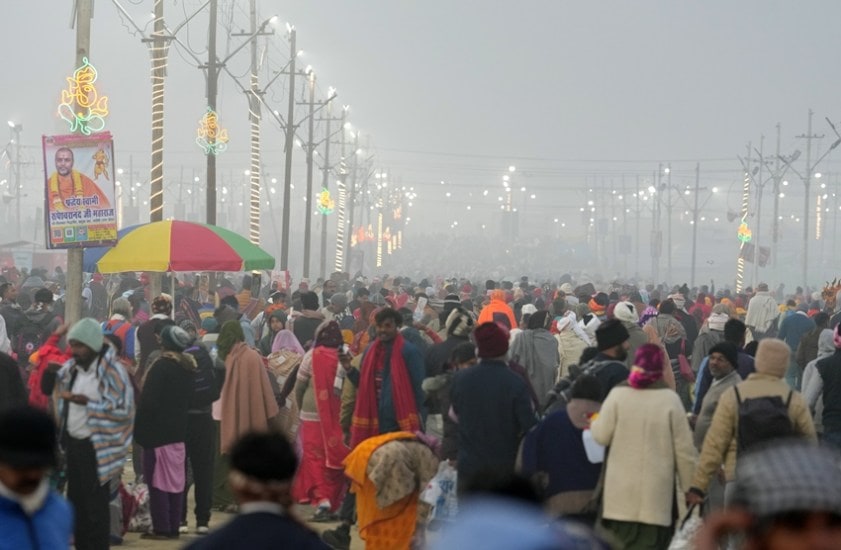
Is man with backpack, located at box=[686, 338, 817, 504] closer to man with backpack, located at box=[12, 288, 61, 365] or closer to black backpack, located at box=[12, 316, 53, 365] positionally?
man with backpack, located at box=[12, 288, 61, 365]

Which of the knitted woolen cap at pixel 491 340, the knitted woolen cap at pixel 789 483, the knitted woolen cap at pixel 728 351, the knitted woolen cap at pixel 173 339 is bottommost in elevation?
the knitted woolen cap at pixel 173 339

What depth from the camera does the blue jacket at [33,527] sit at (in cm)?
523

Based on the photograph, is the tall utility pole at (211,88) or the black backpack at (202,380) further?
the tall utility pole at (211,88)

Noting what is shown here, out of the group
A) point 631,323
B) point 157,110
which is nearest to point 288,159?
point 157,110

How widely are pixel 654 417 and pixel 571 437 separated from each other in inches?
18.3

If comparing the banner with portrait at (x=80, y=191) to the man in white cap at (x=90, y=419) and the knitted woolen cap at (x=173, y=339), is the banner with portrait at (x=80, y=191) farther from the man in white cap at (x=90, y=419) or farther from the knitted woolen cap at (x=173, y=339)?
the man in white cap at (x=90, y=419)

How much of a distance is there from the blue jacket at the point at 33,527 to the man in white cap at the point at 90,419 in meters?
3.92

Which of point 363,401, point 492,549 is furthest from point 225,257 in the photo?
point 492,549

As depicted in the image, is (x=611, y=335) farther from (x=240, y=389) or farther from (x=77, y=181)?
(x=77, y=181)

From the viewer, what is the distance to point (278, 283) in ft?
102

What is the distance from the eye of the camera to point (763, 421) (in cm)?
845

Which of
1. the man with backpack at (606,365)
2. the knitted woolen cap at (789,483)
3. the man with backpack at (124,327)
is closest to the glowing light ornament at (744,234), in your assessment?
the man with backpack at (124,327)

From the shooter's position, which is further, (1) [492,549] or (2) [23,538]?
(2) [23,538]

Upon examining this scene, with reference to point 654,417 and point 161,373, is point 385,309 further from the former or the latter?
point 654,417
